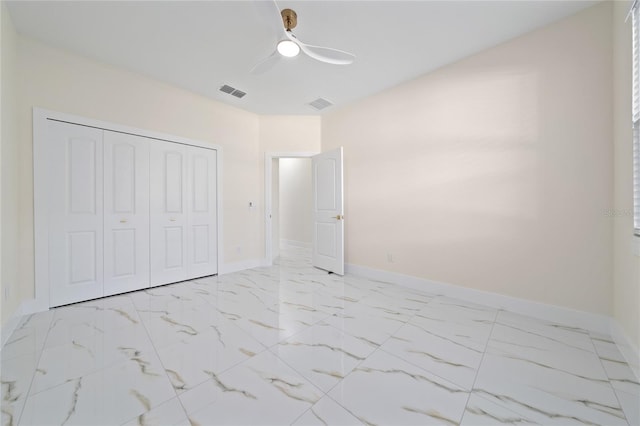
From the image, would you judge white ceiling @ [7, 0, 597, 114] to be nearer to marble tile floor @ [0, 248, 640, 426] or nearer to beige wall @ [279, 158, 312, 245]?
marble tile floor @ [0, 248, 640, 426]

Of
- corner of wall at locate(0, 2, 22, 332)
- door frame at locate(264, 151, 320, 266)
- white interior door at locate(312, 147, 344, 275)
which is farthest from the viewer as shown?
door frame at locate(264, 151, 320, 266)

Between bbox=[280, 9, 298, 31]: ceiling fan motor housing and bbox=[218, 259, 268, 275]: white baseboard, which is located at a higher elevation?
bbox=[280, 9, 298, 31]: ceiling fan motor housing

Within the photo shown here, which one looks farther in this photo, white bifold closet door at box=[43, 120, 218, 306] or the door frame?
the door frame

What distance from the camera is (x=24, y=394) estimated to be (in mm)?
1309

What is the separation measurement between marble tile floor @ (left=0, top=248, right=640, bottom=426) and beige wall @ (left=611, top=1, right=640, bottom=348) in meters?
0.32

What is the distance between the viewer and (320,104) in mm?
3779

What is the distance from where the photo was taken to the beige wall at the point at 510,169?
6.61 feet

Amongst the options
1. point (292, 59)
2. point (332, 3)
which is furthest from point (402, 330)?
point (292, 59)

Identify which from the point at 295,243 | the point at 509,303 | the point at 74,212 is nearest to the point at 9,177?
the point at 74,212

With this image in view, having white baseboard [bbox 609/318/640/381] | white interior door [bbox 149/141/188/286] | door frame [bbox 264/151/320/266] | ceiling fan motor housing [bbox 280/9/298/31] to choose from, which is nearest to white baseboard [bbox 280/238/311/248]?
door frame [bbox 264/151/320/266]

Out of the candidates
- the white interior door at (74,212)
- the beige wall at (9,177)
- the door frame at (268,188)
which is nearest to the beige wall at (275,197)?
the door frame at (268,188)

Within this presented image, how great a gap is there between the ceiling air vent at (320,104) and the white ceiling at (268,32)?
54 centimetres

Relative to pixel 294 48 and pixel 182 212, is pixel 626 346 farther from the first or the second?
pixel 182 212

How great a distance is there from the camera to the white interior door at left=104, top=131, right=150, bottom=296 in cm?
278
